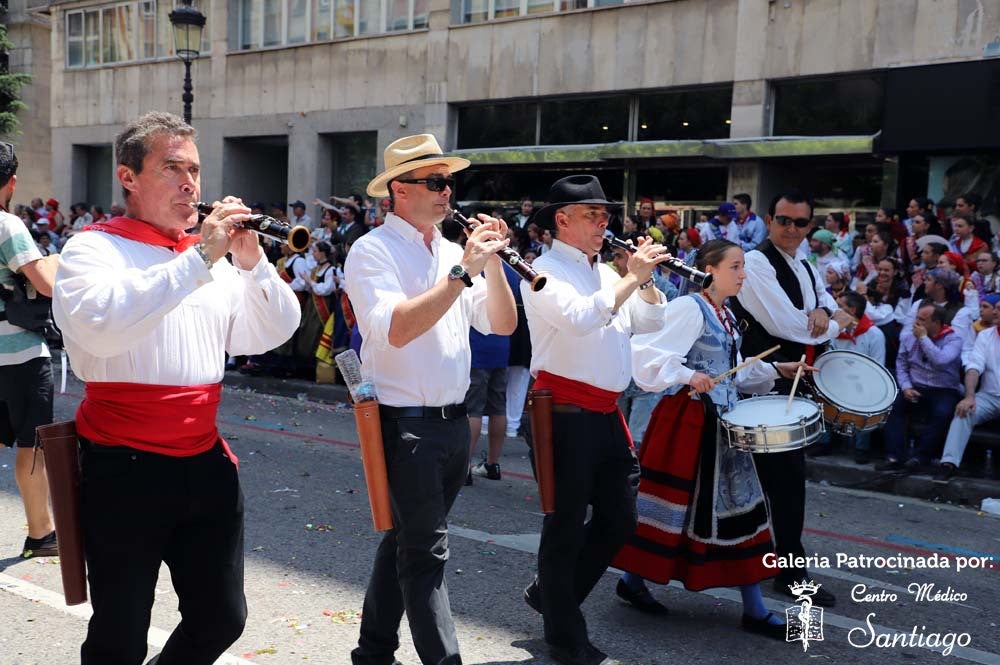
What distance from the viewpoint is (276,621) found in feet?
15.9

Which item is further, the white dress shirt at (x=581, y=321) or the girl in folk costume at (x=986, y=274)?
the girl in folk costume at (x=986, y=274)

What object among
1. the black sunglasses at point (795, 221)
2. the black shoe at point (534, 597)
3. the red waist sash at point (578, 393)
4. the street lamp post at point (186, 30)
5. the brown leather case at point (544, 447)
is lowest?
the black shoe at point (534, 597)

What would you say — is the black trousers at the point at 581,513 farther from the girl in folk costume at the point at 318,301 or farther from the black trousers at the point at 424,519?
the girl in folk costume at the point at 318,301

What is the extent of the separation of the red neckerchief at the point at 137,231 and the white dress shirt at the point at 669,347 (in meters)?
2.47

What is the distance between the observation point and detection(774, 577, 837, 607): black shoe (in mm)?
5387

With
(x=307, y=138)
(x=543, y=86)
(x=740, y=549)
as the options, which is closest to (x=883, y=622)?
(x=740, y=549)

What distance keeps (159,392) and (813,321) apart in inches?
149

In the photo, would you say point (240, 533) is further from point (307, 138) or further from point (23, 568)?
point (307, 138)

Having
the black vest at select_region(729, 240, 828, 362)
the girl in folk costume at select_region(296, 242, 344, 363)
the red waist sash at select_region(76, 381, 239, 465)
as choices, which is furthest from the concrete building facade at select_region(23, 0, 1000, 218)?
the red waist sash at select_region(76, 381, 239, 465)

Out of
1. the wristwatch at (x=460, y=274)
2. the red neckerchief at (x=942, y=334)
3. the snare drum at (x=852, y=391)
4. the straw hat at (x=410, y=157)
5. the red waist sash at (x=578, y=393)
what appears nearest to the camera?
the wristwatch at (x=460, y=274)

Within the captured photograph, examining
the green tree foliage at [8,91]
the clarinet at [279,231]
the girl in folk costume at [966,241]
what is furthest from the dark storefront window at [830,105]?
the green tree foliage at [8,91]

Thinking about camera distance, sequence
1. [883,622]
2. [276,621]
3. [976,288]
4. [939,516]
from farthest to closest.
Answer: [976,288], [939,516], [883,622], [276,621]

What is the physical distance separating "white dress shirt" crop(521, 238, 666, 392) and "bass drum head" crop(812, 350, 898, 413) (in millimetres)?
1412

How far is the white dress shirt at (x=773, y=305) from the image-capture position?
570 centimetres
